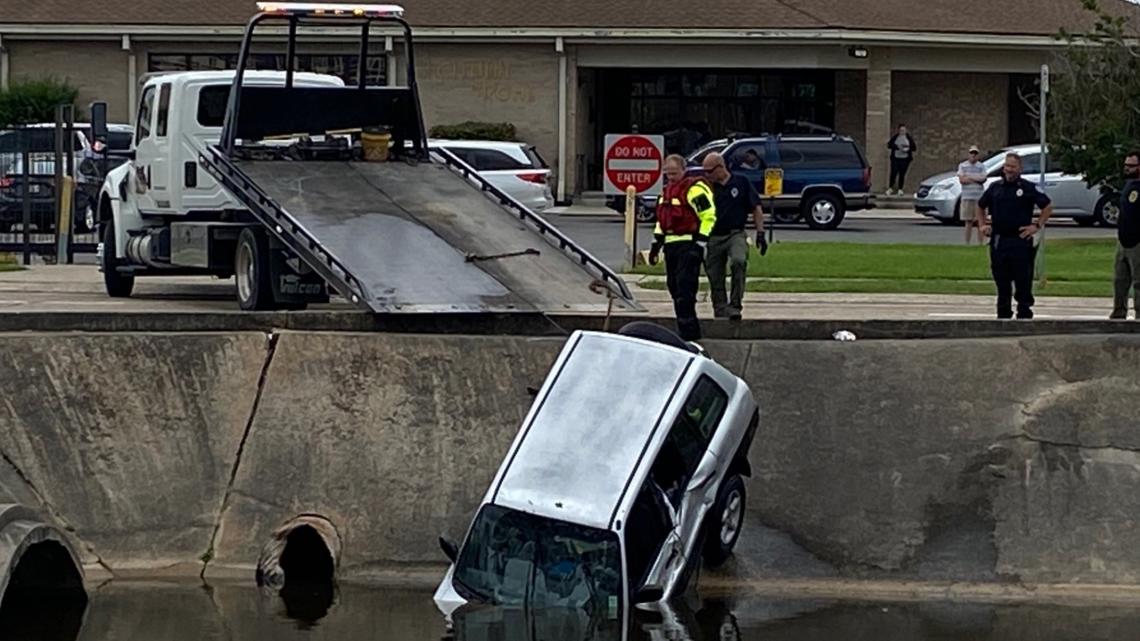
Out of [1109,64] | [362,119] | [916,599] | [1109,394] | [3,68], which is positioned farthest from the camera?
[3,68]

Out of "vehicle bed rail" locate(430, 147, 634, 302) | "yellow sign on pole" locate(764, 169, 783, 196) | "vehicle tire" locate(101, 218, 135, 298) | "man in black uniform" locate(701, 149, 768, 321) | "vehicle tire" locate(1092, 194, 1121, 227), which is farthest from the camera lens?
"vehicle tire" locate(1092, 194, 1121, 227)

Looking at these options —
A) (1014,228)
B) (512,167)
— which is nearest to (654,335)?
(1014,228)

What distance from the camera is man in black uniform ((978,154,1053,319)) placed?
57.6 ft

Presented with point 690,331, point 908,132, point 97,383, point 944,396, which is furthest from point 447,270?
point 908,132

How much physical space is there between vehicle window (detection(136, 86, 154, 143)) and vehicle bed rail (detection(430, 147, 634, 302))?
3.58m

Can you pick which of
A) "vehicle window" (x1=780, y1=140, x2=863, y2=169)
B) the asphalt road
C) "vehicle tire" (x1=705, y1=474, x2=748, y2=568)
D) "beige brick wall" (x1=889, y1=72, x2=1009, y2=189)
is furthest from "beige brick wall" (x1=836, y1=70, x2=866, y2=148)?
"vehicle tire" (x1=705, y1=474, x2=748, y2=568)

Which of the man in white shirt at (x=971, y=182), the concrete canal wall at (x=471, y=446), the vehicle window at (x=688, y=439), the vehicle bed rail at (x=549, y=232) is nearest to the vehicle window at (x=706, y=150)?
the man in white shirt at (x=971, y=182)

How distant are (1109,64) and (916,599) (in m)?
20.1

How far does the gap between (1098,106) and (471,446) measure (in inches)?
770

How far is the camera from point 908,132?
43094 millimetres

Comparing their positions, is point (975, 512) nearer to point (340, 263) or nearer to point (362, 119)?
point (340, 263)

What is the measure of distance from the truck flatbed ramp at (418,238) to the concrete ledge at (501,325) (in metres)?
0.15

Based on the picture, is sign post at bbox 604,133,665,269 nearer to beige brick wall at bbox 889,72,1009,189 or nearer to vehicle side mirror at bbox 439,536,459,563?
vehicle side mirror at bbox 439,536,459,563

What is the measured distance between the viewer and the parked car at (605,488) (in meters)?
11.6
